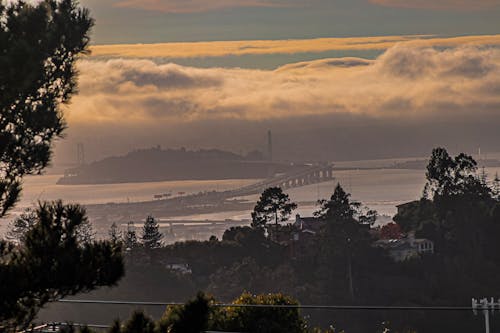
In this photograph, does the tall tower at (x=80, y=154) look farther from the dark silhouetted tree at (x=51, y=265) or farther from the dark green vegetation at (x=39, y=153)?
the dark silhouetted tree at (x=51, y=265)

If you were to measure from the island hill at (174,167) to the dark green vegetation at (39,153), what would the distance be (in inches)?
5578

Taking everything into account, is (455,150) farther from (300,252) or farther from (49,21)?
(49,21)

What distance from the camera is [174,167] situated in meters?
160

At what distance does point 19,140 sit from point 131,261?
31242 millimetres

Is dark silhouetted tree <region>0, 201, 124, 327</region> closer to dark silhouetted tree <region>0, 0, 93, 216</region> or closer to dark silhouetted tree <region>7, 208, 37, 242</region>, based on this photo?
dark silhouetted tree <region>7, 208, 37, 242</region>

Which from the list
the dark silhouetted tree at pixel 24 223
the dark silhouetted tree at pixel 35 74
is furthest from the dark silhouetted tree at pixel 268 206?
the dark silhouetted tree at pixel 35 74

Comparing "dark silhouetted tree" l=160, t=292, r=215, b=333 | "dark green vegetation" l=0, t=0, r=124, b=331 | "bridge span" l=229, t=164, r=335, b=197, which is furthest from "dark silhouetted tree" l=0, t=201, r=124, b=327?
"bridge span" l=229, t=164, r=335, b=197

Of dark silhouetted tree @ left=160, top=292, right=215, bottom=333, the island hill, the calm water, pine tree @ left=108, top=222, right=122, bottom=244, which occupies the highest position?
the island hill

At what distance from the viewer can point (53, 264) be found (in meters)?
7.22

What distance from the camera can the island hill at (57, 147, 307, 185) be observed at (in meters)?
155

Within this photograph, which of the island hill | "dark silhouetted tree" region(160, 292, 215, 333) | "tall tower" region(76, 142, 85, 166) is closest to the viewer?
"dark silhouetted tree" region(160, 292, 215, 333)

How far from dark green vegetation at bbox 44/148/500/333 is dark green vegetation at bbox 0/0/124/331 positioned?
87.4ft

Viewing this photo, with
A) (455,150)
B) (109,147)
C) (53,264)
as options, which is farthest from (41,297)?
(109,147)

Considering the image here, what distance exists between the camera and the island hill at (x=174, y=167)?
155 m
